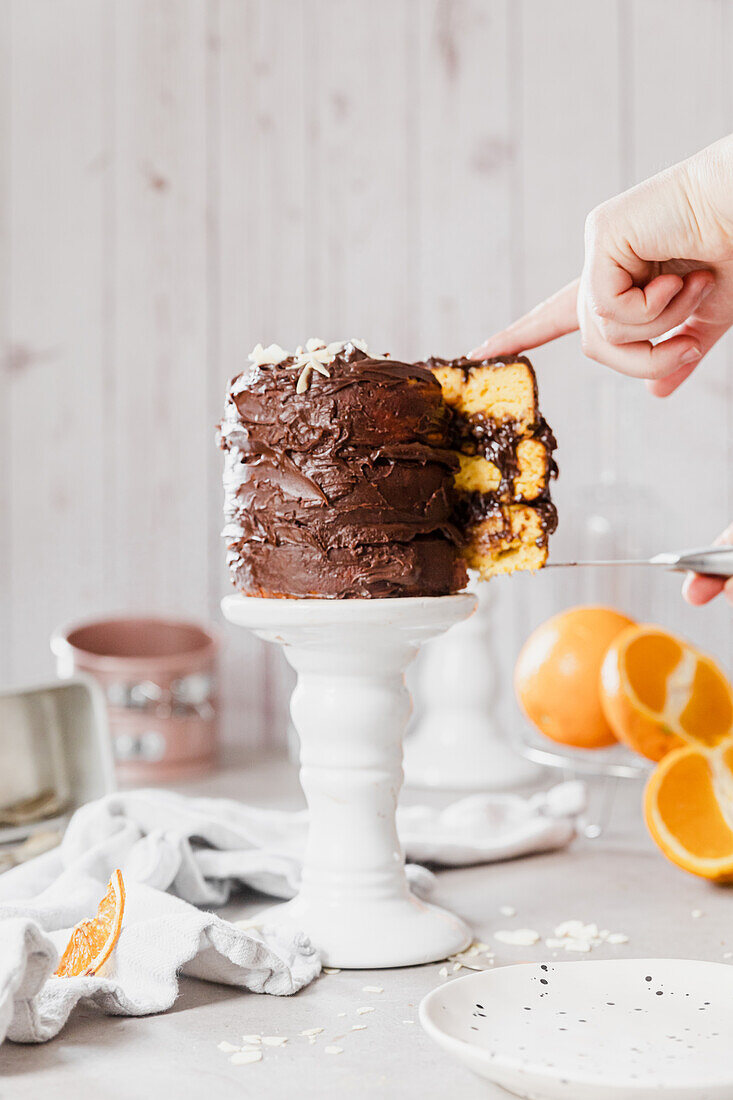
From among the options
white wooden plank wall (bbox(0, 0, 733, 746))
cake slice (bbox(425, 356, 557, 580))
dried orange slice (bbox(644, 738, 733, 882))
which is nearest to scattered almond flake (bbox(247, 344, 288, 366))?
cake slice (bbox(425, 356, 557, 580))

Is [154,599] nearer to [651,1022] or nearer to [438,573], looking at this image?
[438,573]

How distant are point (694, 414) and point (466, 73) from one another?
58cm

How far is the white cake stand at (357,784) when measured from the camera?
2.71 feet

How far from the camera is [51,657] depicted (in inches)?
74.2

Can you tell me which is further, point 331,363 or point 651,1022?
point 331,363

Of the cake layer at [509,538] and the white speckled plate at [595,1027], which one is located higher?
the cake layer at [509,538]

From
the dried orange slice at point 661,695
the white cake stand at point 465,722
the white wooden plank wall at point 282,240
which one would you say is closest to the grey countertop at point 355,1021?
the dried orange slice at point 661,695

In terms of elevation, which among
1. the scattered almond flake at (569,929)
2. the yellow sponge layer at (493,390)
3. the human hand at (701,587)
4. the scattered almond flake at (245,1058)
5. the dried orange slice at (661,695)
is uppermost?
the yellow sponge layer at (493,390)

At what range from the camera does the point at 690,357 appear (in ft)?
3.03

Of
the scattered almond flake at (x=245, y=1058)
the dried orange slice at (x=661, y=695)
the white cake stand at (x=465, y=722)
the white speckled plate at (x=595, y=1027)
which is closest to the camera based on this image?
the white speckled plate at (x=595, y=1027)

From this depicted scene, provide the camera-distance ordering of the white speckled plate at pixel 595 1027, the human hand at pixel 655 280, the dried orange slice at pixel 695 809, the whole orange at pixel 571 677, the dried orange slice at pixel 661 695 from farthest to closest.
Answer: the whole orange at pixel 571 677 < the dried orange slice at pixel 661 695 < the dried orange slice at pixel 695 809 < the human hand at pixel 655 280 < the white speckled plate at pixel 595 1027

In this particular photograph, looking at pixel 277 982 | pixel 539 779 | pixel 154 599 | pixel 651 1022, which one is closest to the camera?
pixel 651 1022

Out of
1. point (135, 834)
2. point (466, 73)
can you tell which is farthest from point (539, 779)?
point (466, 73)

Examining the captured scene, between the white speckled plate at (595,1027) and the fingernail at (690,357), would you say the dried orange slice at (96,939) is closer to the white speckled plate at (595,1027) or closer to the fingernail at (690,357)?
the white speckled plate at (595,1027)
